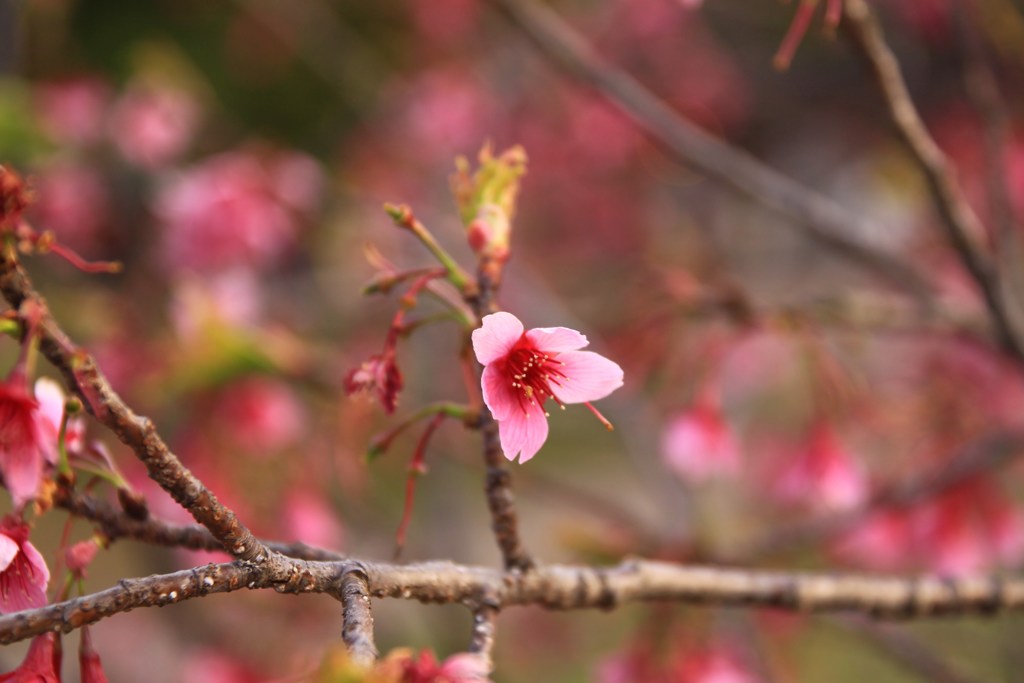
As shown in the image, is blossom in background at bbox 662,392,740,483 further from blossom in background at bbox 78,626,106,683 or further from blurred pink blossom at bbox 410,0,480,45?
blurred pink blossom at bbox 410,0,480,45

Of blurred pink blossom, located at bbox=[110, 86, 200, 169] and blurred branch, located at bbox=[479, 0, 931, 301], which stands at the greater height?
blurred pink blossom, located at bbox=[110, 86, 200, 169]

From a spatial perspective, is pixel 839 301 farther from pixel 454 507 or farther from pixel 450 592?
pixel 454 507

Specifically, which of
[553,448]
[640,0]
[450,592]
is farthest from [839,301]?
[553,448]

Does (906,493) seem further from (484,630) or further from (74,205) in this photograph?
(74,205)


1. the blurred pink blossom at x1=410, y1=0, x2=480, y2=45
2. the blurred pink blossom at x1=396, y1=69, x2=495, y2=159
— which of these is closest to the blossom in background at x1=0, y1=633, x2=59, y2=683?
the blurred pink blossom at x1=396, y1=69, x2=495, y2=159

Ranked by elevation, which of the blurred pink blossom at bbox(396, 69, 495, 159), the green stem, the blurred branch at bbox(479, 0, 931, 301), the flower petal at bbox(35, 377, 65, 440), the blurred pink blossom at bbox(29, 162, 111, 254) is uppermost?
the blurred pink blossom at bbox(396, 69, 495, 159)

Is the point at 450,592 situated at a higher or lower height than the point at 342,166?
lower
